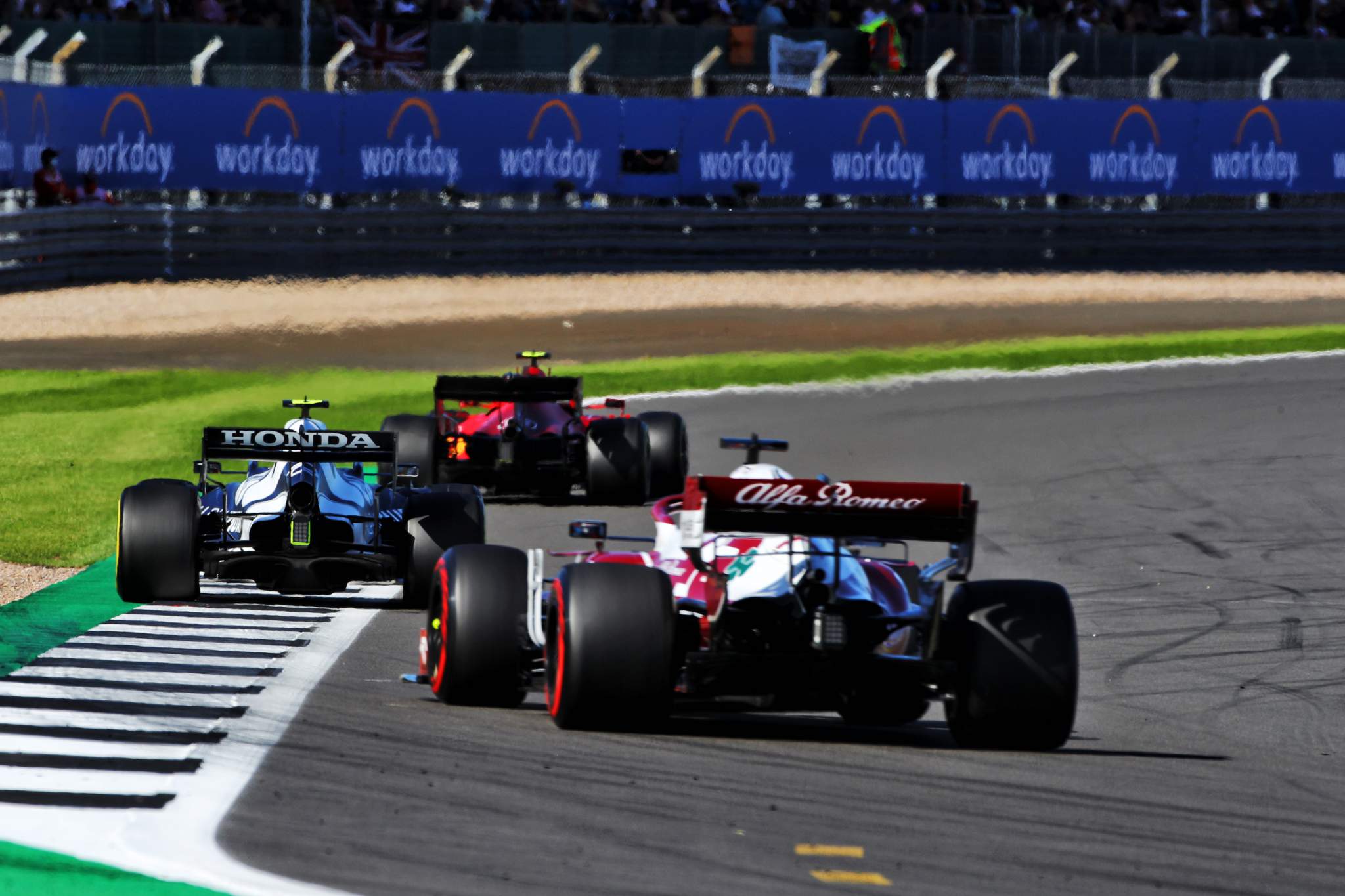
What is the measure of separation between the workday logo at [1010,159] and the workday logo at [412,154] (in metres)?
8.48

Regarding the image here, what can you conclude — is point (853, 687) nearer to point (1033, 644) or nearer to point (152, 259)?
point (1033, 644)

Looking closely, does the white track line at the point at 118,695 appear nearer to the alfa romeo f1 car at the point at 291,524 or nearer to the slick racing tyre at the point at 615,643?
the slick racing tyre at the point at 615,643

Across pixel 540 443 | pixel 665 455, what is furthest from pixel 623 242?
pixel 540 443

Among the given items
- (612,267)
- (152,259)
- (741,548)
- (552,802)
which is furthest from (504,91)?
(552,802)

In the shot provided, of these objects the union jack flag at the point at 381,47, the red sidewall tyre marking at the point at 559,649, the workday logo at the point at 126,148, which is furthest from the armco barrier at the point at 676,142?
the red sidewall tyre marking at the point at 559,649

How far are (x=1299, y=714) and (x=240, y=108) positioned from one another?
990 inches

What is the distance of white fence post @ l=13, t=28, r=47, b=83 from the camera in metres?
30.0

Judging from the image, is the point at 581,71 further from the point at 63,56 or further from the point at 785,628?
the point at 785,628

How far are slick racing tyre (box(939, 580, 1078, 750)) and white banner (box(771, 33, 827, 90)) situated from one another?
2740 cm

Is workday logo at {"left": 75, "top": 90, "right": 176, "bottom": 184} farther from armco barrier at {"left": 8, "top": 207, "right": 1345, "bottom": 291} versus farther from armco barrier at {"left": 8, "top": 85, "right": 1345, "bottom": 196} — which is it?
armco barrier at {"left": 8, "top": 207, "right": 1345, "bottom": 291}

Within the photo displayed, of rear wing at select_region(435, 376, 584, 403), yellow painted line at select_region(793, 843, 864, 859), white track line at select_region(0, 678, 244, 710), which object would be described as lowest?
yellow painted line at select_region(793, 843, 864, 859)

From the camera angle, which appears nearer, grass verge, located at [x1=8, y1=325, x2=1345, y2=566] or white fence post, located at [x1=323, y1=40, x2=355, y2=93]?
grass verge, located at [x1=8, y1=325, x2=1345, y2=566]

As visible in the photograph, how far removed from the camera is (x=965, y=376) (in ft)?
87.0

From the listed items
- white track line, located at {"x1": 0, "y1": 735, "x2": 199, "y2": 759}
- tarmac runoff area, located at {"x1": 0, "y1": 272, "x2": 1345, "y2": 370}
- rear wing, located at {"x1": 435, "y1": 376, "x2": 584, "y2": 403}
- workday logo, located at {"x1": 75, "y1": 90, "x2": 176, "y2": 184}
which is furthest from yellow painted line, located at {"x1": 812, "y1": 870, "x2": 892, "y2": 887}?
workday logo, located at {"x1": 75, "y1": 90, "x2": 176, "y2": 184}
